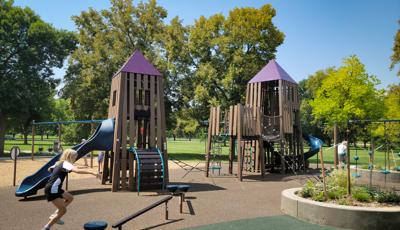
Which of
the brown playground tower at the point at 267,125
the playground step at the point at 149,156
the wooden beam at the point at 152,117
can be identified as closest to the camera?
the playground step at the point at 149,156

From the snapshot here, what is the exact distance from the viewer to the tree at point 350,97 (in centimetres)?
3582

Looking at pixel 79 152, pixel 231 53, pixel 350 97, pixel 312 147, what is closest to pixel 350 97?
pixel 350 97

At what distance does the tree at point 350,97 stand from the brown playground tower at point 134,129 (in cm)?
2739

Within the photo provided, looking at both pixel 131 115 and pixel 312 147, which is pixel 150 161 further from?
pixel 312 147

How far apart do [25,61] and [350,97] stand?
33.2 metres

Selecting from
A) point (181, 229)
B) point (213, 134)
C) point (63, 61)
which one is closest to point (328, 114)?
point (213, 134)

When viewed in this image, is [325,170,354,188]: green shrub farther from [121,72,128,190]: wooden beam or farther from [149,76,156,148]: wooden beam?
[121,72,128,190]: wooden beam

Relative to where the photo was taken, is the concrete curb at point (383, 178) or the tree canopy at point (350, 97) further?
the tree canopy at point (350, 97)

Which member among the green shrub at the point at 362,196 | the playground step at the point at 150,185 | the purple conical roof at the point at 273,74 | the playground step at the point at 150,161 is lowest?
the playground step at the point at 150,185

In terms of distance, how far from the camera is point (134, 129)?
42.3ft

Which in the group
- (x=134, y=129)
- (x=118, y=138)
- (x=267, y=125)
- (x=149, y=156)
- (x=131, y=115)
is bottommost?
(x=149, y=156)

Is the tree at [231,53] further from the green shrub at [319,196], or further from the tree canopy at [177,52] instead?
the green shrub at [319,196]

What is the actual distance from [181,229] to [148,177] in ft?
17.9

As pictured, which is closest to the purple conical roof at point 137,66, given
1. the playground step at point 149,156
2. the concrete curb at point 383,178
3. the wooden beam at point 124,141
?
the wooden beam at point 124,141
